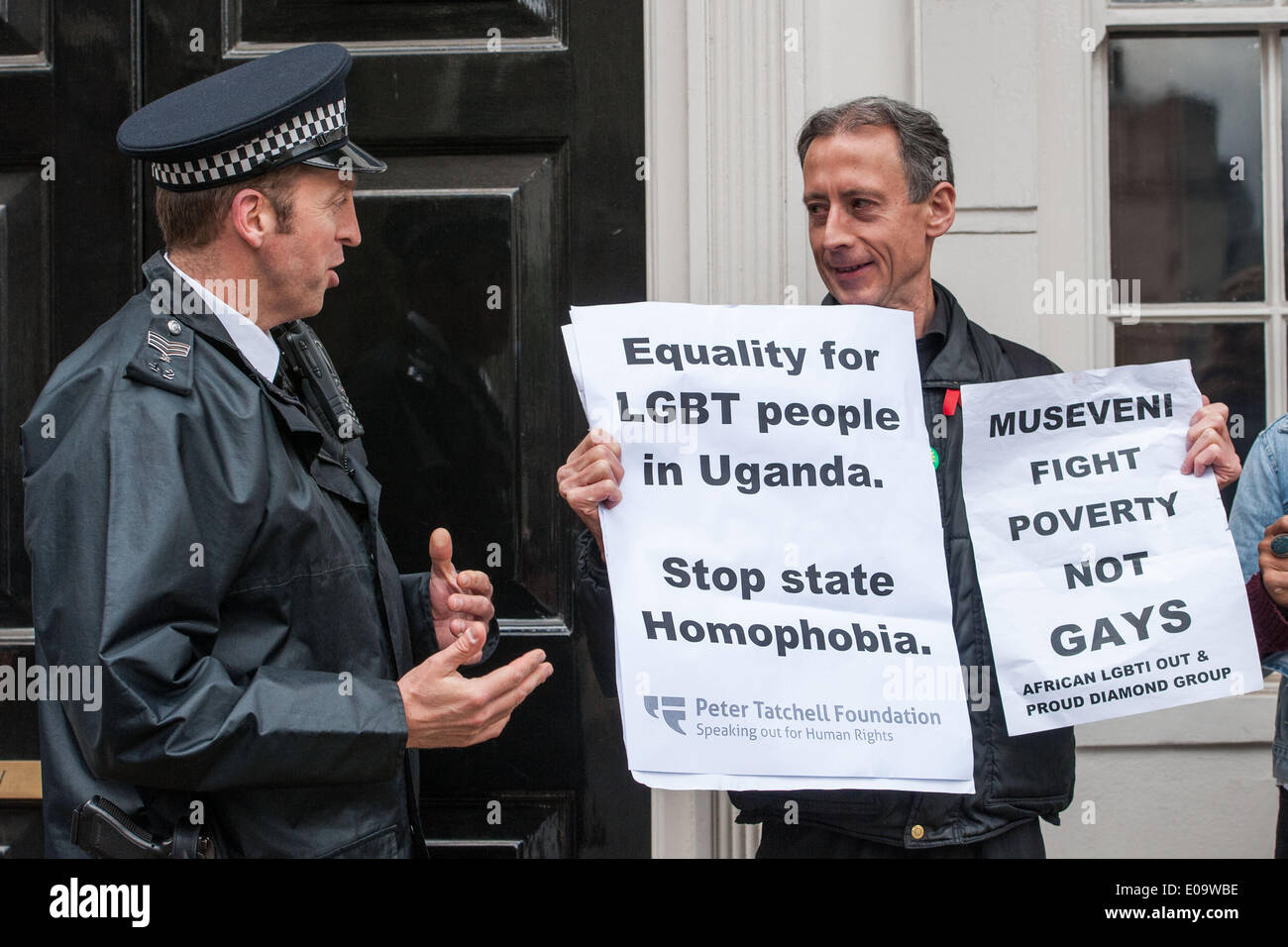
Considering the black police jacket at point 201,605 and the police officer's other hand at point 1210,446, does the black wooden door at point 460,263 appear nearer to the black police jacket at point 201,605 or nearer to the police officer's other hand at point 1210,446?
the black police jacket at point 201,605

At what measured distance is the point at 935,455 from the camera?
6.48 feet

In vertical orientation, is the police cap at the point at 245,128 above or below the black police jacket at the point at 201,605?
above

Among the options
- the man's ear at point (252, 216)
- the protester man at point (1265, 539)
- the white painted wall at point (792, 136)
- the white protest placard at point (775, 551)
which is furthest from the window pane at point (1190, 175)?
the man's ear at point (252, 216)

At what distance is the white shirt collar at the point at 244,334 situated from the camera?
178 centimetres

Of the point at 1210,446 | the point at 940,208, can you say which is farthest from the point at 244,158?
the point at 1210,446

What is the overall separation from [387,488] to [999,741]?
142 centimetres

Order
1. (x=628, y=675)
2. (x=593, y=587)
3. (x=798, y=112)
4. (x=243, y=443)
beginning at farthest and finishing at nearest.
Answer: (x=798, y=112)
(x=593, y=587)
(x=628, y=675)
(x=243, y=443)

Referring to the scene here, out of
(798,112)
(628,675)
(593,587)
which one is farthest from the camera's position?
(798,112)

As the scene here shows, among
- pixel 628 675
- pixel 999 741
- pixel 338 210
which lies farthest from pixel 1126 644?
pixel 338 210

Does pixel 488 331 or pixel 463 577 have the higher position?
pixel 488 331

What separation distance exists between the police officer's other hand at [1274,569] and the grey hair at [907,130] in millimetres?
804

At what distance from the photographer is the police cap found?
1.77 meters

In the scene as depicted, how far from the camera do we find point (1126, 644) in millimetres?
1925
